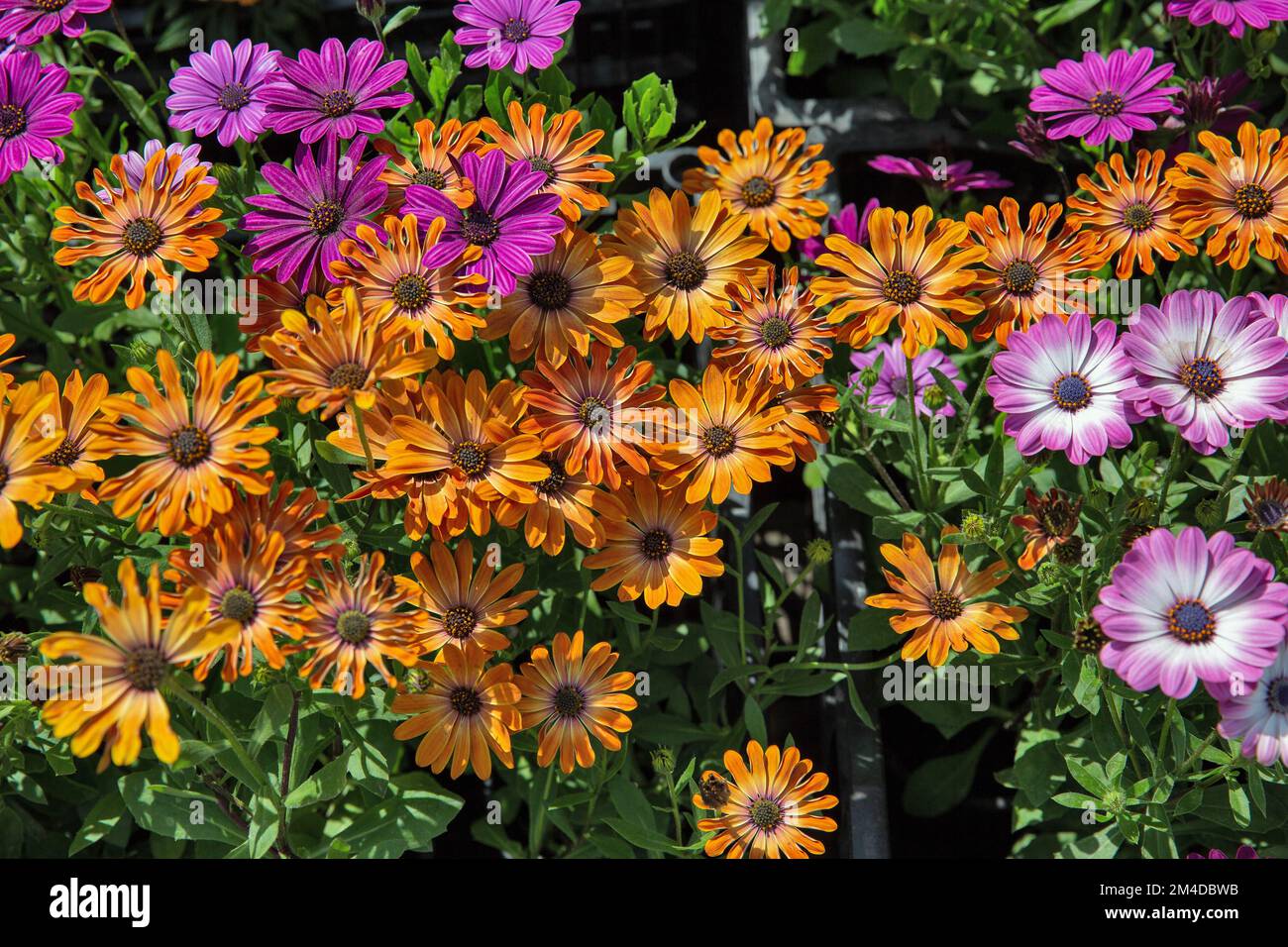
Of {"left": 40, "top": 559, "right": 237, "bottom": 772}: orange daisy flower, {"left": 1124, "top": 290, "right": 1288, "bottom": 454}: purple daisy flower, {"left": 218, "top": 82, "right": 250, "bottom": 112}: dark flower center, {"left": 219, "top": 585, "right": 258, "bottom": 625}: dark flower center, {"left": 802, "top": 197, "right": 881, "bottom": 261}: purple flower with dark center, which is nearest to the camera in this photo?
{"left": 40, "top": 559, "right": 237, "bottom": 772}: orange daisy flower

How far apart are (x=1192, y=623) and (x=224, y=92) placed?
1.47 metres

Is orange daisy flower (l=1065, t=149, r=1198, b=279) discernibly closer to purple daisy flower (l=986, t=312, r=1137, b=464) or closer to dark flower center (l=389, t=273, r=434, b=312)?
purple daisy flower (l=986, t=312, r=1137, b=464)

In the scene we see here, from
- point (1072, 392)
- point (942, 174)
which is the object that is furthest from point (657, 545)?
point (942, 174)

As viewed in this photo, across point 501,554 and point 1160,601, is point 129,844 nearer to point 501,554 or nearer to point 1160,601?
point 501,554

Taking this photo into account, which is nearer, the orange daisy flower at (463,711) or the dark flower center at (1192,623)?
the dark flower center at (1192,623)

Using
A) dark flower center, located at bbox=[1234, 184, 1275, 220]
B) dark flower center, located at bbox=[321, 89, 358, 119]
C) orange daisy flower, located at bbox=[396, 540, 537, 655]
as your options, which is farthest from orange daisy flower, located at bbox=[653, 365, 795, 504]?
dark flower center, located at bbox=[1234, 184, 1275, 220]

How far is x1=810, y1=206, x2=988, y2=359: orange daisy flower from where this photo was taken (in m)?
1.47

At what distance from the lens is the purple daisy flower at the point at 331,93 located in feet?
4.86

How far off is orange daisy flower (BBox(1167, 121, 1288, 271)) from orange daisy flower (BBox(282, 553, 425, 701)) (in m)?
1.17

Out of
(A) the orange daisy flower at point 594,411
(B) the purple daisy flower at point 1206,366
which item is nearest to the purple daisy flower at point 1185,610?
(B) the purple daisy flower at point 1206,366

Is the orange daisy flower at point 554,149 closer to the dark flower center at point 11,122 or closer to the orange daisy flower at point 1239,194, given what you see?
the dark flower center at point 11,122

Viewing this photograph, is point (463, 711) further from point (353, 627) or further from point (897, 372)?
point (897, 372)

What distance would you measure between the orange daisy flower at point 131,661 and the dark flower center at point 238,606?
5 centimetres
